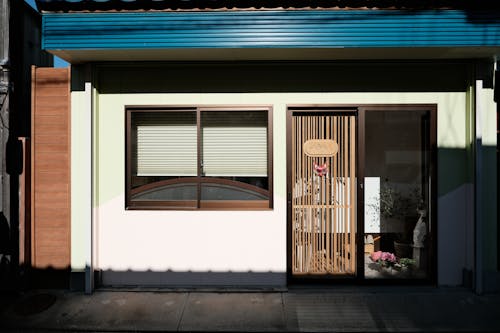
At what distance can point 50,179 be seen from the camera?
4523 millimetres

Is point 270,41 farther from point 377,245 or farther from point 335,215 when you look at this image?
point 377,245

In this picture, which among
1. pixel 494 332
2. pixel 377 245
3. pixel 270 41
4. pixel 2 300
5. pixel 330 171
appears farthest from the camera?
pixel 377 245

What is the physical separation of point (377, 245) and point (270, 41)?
3.65m

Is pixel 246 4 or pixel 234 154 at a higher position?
pixel 246 4

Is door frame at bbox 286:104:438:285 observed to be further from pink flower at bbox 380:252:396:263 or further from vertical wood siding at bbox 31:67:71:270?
vertical wood siding at bbox 31:67:71:270

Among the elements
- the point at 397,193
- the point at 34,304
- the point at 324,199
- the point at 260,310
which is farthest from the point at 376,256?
the point at 34,304

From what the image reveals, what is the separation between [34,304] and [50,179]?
5.59 ft

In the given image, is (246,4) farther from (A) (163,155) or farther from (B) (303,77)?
(A) (163,155)

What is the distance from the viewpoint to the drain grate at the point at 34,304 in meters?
3.96

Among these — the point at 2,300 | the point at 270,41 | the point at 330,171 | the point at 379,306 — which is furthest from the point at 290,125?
the point at 2,300

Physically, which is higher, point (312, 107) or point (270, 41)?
point (270, 41)

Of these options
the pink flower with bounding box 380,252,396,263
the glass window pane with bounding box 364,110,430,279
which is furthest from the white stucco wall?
the pink flower with bounding box 380,252,396,263

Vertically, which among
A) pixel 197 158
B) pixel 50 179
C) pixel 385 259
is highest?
pixel 197 158

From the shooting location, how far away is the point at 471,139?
4391 mm
